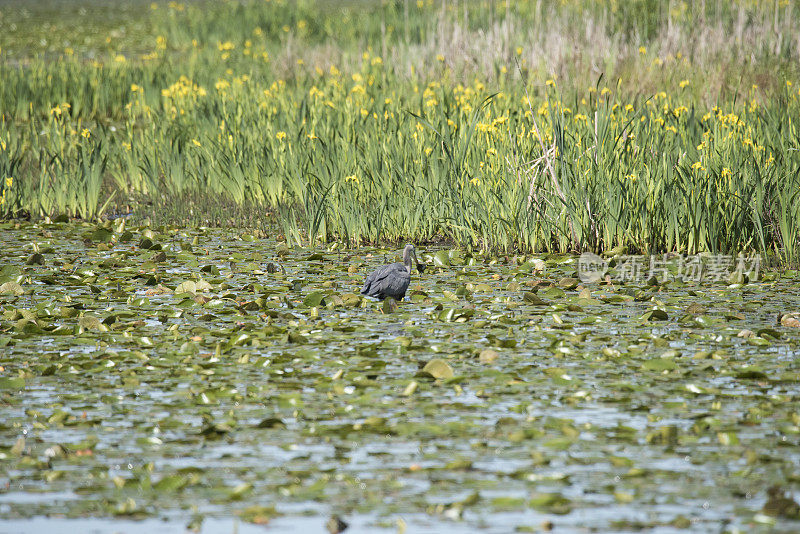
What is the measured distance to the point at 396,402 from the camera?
445 cm

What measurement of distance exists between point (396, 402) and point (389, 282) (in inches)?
75.1

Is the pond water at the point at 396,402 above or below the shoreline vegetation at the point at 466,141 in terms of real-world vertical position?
below

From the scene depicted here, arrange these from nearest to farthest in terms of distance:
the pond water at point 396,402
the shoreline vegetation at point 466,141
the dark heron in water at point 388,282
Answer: the pond water at point 396,402 < the dark heron in water at point 388,282 < the shoreline vegetation at point 466,141

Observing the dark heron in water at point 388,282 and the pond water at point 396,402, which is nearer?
the pond water at point 396,402

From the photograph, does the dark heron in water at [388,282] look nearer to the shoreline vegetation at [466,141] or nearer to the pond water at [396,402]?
the pond water at [396,402]

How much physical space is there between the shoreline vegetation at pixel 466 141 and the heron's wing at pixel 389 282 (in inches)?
60.8

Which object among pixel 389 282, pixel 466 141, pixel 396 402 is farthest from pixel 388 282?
pixel 466 141

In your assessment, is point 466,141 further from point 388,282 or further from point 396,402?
point 396,402

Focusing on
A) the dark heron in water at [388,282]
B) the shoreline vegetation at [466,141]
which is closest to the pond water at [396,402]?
the dark heron in water at [388,282]

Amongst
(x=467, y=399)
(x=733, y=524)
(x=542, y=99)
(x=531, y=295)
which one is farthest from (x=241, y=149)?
(x=733, y=524)

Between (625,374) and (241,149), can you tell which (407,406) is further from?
(241,149)

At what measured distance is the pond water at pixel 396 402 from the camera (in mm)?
3389

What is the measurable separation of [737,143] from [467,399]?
4570 mm

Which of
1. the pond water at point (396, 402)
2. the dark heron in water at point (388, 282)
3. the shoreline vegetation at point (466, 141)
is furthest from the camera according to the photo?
the shoreline vegetation at point (466, 141)
